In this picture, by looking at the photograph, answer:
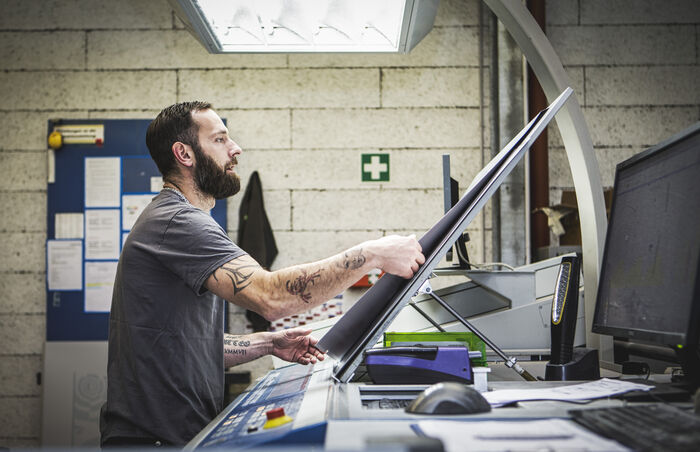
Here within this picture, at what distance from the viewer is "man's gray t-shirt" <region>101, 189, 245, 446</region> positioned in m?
1.26

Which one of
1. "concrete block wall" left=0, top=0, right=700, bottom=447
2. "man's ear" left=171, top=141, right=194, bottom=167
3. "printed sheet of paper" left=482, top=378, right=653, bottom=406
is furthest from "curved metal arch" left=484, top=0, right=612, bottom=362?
"concrete block wall" left=0, top=0, right=700, bottom=447

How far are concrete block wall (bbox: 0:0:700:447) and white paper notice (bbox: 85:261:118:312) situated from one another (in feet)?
0.98

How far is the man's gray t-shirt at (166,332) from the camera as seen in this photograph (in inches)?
49.7

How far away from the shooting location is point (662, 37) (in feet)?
10.8

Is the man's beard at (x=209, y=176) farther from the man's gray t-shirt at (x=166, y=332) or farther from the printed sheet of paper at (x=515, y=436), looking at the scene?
the printed sheet of paper at (x=515, y=436)

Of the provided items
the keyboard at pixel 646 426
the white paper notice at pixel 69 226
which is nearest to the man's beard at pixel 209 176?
the keyboard at pixel 646 426

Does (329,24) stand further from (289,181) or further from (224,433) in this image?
(289,181)

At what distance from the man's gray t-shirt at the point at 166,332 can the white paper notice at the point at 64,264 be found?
2.03m

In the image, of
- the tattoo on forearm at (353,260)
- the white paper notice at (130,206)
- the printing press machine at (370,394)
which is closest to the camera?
the printing press machine at (370,394)

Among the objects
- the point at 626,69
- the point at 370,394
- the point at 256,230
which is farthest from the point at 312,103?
the point at 370,394

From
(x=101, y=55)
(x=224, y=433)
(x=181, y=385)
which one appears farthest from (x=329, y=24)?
(x=101, y=55)

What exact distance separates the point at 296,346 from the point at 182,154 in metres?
0.63

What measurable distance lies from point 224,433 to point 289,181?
2.49 meters

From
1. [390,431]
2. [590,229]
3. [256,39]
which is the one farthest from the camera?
[256,39]
